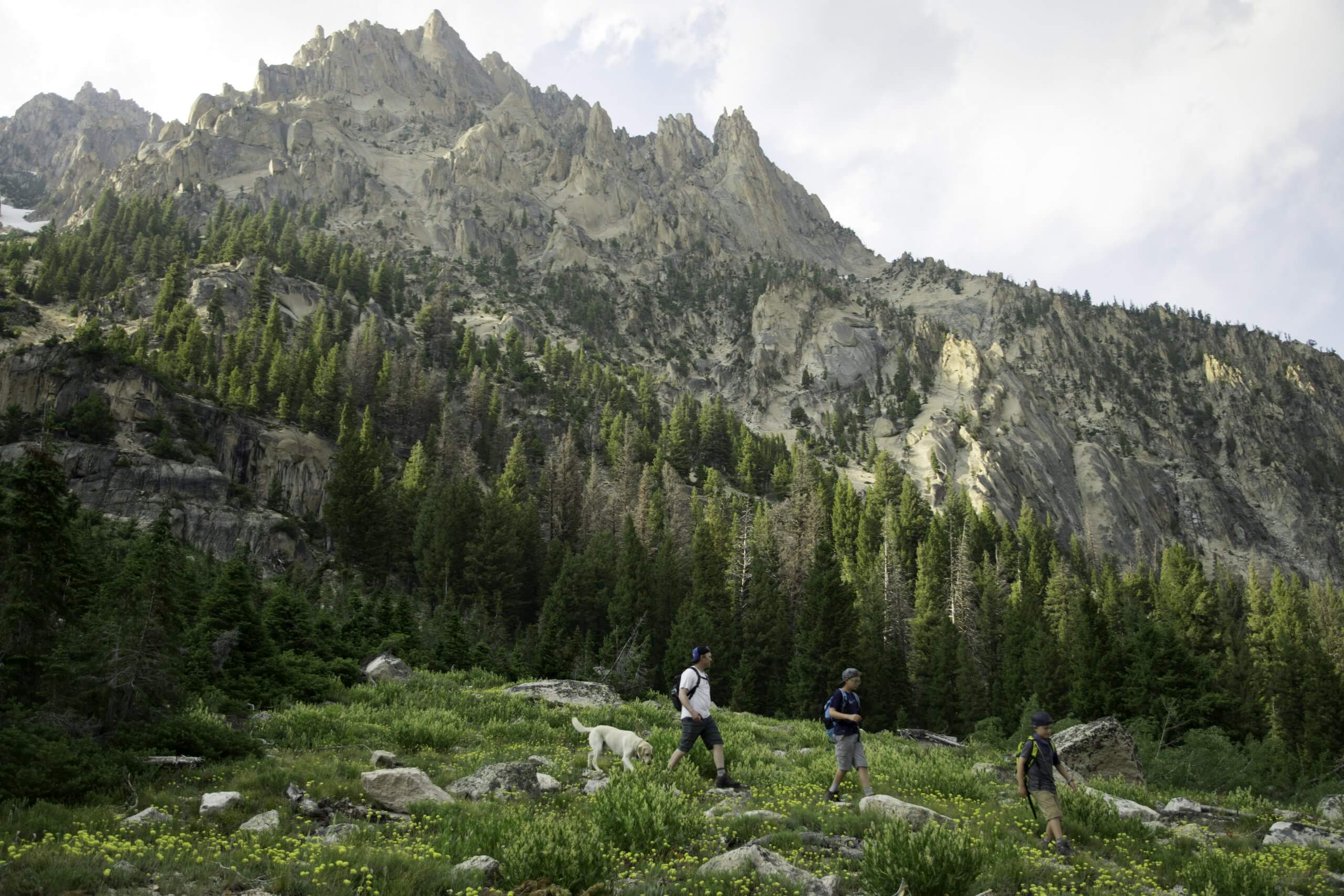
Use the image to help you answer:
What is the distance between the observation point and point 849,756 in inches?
493

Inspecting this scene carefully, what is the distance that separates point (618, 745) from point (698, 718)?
181 centimetres

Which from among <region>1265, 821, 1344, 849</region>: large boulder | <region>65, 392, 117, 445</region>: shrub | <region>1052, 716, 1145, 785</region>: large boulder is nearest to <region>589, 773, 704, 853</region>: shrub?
<region>1265, 821, 1344, 849</region>: large boulder

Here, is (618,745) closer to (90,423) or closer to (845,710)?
(845,710)

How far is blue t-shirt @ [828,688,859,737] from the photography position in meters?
12.5

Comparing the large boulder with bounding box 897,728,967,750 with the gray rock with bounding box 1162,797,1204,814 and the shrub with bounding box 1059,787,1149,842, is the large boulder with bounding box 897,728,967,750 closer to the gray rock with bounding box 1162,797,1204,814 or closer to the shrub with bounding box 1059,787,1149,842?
the gray rock with bounding box 1162,797,1204,814

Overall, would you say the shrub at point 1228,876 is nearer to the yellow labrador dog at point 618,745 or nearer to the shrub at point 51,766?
the yellow labrador dog at point 618,745

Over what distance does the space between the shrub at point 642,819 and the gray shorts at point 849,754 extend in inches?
144

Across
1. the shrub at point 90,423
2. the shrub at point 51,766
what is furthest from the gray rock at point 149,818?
the shrub at point 90,423

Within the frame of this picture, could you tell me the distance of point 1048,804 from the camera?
35.0ft

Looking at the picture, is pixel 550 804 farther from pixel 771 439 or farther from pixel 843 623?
pixel 771 439

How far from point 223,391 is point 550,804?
84131mm

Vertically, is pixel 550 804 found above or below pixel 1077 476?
below

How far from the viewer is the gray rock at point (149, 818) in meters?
8.42

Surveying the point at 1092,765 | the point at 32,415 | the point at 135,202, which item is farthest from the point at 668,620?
the point at 135,202
